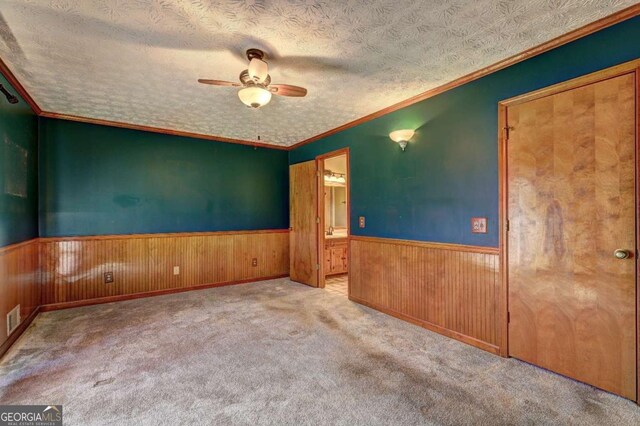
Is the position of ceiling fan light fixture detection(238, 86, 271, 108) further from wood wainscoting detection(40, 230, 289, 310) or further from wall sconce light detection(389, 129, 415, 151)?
wood wainscoting detection(40, 230, 289, 310)

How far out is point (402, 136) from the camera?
11.0ft

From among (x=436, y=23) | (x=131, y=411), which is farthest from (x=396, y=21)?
(x=131, y=411)

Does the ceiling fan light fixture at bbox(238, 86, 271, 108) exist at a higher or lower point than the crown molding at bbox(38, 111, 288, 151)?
lower

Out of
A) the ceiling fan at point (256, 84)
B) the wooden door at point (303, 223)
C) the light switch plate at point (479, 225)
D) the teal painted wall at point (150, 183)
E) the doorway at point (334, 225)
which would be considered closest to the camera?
the ceiling fan at point (256, 84)

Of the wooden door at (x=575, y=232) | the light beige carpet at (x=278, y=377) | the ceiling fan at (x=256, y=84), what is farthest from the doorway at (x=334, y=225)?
the wooden door at (x=575, y=232)

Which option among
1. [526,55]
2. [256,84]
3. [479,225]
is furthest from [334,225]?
[526,55]

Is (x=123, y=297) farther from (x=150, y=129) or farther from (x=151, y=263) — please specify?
(x=150, y=129)

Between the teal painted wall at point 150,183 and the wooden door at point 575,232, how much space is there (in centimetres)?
413

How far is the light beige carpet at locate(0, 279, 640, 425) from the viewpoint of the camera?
1.83m

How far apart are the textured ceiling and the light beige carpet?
251 centimetres

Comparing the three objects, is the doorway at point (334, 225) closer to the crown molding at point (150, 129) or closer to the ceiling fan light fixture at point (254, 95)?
the crown molding at point (150, 129)

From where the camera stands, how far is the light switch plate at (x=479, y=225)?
2.71 meters

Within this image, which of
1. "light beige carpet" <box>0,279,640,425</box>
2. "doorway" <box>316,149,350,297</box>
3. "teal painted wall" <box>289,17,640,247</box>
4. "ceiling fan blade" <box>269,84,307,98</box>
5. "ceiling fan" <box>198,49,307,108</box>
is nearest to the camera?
"light beige carpet" <box>0,279,640,425</box>

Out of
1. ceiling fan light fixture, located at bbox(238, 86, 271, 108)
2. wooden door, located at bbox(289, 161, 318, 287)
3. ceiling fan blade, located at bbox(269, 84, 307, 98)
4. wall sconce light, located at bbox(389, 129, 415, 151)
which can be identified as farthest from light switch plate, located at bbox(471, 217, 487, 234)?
wooden door, located at bbox(289, 161, 318, 287)
